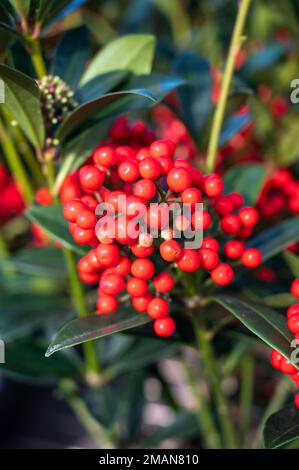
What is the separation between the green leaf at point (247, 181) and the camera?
2.56ft

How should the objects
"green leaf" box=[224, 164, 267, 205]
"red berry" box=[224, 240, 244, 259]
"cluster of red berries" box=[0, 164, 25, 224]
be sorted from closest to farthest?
"red berry" box=[224, 240, 244, 259] → "green leaf" box=[224, 164, 267, 205] → "cluster of red berries" box=[0, 164, 25, 224]

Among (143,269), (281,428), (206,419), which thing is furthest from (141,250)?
(206,419)

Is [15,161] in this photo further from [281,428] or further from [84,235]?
[281,428]

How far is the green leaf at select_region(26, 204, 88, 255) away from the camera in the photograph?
0.67 meters

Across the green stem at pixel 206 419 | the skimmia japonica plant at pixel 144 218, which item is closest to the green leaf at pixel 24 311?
the skimmia japonica plant at pixel 144 218

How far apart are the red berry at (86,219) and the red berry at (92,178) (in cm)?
3

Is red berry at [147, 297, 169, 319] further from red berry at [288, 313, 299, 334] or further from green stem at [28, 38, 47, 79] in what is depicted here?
green stem at [28, 38, 47, 79]

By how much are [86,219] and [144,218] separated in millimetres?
55

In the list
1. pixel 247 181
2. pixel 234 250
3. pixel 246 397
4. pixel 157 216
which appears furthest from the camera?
pixel 246 397

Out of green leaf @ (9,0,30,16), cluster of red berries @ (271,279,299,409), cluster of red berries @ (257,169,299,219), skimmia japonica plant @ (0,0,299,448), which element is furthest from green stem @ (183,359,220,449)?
green leaf @ (9,0,30,16)

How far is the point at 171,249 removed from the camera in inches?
21.3

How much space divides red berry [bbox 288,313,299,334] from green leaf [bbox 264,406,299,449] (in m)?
0.10
